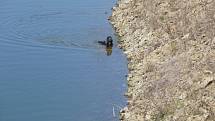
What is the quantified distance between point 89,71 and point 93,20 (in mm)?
10883

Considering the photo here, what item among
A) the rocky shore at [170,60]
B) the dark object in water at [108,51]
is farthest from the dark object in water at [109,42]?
the rocky shore at [170,60]

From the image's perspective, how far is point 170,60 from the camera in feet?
75.3

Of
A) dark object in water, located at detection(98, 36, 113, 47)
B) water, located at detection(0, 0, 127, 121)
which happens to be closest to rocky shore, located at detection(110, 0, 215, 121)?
dark object in water, located at detection(98, 36, 113, 47)

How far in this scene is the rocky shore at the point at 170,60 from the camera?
18672 mm

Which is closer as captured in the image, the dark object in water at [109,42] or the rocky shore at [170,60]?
the rocky shore at [170,60]

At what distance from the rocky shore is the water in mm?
953

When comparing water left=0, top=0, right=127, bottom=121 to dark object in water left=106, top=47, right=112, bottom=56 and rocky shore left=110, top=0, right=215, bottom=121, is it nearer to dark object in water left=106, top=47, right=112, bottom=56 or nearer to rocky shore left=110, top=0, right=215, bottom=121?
dark object in water left=106, top=47, right=112, bottom=56

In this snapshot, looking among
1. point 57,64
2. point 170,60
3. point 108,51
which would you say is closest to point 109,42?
point 108,51

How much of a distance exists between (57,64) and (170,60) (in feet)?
22.8

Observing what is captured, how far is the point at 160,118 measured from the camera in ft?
61.2

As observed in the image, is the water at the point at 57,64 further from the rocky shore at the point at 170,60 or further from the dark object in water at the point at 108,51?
the rocky shore at the point at 170,60

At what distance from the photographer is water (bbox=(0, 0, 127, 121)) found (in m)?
21.9

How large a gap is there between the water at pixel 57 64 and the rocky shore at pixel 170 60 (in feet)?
3.13

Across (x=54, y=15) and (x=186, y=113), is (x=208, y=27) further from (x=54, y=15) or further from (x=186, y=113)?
(x=54, y=15)
